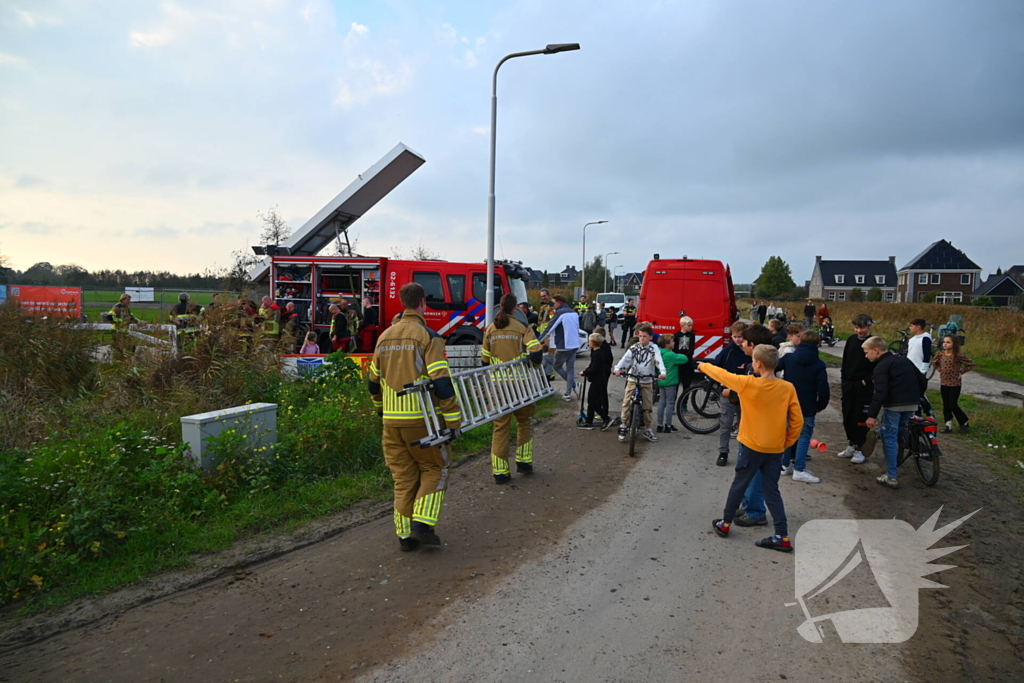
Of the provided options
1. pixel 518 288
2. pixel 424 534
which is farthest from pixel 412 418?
pixel 518 288

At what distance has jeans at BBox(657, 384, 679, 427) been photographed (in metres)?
9.65

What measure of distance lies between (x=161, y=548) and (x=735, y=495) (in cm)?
468

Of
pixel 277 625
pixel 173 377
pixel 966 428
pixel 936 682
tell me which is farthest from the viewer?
pixel 966 428

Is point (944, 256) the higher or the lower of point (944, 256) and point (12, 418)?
the higher

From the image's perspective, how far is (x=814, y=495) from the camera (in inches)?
261

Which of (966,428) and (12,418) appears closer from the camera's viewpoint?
(12,418)

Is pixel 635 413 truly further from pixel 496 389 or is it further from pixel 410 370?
pixel 410 370

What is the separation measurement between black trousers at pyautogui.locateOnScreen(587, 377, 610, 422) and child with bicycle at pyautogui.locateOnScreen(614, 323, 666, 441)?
0.75 meters

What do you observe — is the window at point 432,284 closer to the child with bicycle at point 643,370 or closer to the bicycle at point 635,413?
the child with bicycle at point 643,370

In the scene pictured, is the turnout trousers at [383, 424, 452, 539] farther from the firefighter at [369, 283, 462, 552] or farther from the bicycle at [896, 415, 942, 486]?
the bicycle at [896, 415, 942, 486]

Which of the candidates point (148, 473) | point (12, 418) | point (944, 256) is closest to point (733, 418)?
point (148, 473)

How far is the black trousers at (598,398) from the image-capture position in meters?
9.56

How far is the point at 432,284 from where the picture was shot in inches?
546

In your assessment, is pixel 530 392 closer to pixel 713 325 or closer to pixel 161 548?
pixel 161 548
